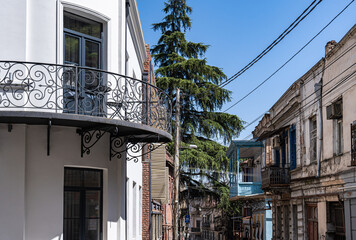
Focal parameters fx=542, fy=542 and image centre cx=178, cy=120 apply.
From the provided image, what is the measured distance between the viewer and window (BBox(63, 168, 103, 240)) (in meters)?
10.6

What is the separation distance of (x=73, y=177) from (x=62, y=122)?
163 cm

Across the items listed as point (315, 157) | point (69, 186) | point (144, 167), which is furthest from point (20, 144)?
point (315, 157)

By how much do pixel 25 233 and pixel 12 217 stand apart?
412 millimetres

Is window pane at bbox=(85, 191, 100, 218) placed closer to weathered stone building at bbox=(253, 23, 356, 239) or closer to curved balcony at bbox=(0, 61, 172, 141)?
curved balcony at bbox=(0, 61, 172, 141)

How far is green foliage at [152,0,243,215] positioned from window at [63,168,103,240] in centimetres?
2214

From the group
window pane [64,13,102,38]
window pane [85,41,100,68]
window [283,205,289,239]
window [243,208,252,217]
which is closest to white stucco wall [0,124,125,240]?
window pane [85,41,100,68]

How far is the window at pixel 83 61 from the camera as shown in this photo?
34.0 ft

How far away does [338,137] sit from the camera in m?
18.5

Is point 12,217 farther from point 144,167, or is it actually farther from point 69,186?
point 144,167

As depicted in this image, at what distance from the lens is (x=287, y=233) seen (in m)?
25.8

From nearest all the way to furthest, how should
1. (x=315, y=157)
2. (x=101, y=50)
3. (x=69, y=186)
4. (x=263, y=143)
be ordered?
(x=69, y=186) < (x=101, y=50) < (x=315, y=157) < (x=263, y=143)

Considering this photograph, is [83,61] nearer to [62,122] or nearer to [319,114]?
[62,122]

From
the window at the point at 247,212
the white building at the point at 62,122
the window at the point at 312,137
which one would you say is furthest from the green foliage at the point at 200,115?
the white building at the point at 62,122

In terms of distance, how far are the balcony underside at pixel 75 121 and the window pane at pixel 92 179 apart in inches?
40.8
